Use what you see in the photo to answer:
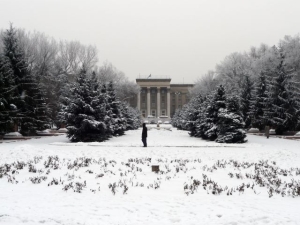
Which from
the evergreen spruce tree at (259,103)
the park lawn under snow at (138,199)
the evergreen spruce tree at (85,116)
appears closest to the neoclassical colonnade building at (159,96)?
the evergreen spruce tree at (259,103)

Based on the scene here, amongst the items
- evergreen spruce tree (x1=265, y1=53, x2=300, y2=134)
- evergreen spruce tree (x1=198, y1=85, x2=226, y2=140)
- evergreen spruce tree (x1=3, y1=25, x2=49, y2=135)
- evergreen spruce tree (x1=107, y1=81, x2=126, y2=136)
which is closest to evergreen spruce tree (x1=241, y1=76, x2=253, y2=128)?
evergreen spruce tree (x1=265, y1=53, x2=300, y2=134)

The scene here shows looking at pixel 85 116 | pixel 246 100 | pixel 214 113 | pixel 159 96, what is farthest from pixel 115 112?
pixel 159 96

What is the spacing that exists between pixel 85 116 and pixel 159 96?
85.3 metres

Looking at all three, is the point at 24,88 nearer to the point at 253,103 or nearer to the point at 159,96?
the point at 253,103

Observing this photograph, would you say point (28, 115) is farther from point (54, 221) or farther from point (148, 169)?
point (54, 221)

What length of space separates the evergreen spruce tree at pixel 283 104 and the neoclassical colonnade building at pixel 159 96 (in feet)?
238

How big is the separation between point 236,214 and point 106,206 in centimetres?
257

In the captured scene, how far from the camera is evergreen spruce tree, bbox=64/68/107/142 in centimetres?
2303

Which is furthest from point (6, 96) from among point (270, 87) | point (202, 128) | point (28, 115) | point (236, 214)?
point (270, 87)

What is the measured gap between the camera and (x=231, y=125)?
2317 cm

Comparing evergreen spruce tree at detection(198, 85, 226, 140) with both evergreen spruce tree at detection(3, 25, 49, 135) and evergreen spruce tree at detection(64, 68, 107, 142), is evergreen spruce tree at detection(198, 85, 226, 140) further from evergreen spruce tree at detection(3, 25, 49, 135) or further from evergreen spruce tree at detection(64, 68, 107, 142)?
evergreen spruce tree at detection(3, 25, 49, 135)

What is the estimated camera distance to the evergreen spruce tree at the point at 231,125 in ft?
75.1

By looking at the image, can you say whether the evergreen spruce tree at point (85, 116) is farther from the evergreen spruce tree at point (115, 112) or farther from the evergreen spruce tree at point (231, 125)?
the evergreen spruce tree at point (231, 125)

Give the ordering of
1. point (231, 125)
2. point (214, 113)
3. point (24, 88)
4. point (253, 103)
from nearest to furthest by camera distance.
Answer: point (231, 125)
point (214, 113)
point (24, 88)
point (253, 103)
